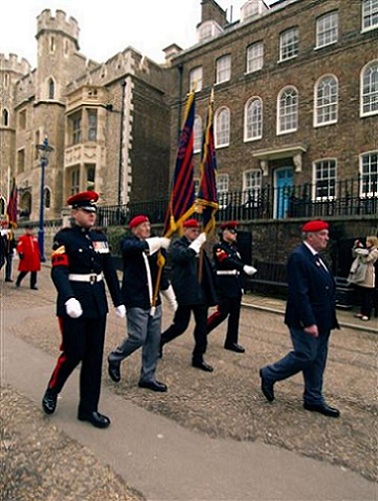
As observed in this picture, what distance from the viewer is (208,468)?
2.56 meters

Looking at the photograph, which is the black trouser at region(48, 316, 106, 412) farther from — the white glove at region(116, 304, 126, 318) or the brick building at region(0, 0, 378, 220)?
the brick building at region(0, 0, 378, 220)

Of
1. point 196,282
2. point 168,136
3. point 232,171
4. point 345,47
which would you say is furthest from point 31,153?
point 196,282

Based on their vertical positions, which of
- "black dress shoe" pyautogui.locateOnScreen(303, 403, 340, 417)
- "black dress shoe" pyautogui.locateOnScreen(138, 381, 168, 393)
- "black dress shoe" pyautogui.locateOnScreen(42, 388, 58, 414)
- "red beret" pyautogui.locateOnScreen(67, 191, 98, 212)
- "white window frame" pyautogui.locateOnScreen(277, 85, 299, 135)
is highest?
"white window frame" pyautogui.locateOnScreen(277, 85, 299, 135)

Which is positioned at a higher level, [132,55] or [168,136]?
[132,55]

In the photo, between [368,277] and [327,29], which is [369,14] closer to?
[327,29]

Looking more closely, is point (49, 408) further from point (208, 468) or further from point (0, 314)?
point (0, 314)

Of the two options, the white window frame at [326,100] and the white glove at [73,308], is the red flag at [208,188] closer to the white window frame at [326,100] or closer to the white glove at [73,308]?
the white glove at [73,308]

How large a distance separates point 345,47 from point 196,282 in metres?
16.9

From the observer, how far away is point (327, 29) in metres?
16.9

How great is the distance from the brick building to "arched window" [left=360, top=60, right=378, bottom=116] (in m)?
0.04

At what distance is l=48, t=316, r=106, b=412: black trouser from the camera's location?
311 centimetres

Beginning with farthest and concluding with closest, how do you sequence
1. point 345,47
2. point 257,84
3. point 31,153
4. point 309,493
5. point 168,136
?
point 31,153 → point 168,136 → point 257,84 → point 345,47 → point 309,493

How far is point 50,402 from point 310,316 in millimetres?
2589

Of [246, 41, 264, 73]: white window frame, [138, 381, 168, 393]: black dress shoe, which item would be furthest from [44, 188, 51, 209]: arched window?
[138, 381, 168, 393]: black dress shoe
